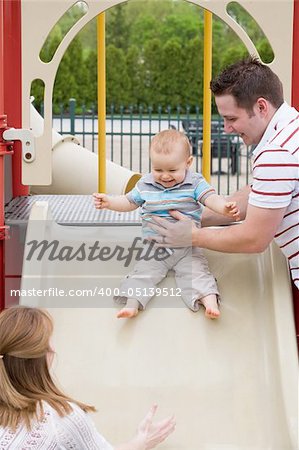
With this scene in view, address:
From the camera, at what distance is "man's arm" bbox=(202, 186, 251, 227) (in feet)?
12.4

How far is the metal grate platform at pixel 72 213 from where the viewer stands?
4.27 m

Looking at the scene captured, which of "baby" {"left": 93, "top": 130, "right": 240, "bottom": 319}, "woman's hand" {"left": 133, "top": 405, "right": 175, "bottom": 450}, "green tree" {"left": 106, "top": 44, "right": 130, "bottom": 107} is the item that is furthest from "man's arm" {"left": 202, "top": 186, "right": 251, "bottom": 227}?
"green tree" {"left": 106, "top": 44, "right": 130, "bottom": 107}

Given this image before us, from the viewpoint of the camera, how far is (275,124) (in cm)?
346

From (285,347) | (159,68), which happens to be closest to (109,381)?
(285,347)

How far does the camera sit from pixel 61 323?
376cm

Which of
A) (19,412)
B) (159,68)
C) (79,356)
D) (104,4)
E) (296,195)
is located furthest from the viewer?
(159,68)

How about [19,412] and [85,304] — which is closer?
[19,412]

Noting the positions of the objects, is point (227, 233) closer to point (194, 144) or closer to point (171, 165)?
point (171, 165)

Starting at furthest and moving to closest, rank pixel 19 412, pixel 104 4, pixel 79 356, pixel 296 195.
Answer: pixel 104 4
pixel 79 356
pixel 296 195
pixel 19 412

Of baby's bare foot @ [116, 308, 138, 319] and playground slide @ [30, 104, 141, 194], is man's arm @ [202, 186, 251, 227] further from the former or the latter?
playground slide @ [30, 104, 141, 194]

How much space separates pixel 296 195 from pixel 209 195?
0.42m

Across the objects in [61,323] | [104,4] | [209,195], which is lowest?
[61,323]

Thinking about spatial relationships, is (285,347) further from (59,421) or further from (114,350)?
(59,421)

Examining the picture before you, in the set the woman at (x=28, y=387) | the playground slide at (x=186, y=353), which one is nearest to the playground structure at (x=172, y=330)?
the playground slide at (x=186, y=353)
